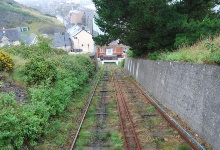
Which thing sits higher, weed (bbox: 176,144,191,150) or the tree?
the tree

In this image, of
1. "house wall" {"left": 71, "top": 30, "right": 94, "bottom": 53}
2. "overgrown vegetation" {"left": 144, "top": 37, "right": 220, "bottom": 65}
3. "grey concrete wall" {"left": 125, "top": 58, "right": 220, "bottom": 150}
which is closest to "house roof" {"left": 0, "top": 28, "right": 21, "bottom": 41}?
"house wall" {"left": 71, "top": 30, "right": 94, "bottom": 53}

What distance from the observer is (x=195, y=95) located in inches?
318

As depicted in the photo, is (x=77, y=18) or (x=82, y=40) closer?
(x=82, y=40)

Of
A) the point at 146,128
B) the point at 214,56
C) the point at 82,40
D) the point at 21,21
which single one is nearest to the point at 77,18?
the point at 21,21

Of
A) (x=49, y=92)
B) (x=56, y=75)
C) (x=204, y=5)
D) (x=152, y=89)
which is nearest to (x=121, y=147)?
(x=49, y=92)

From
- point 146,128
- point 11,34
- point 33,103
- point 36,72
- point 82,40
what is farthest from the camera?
point 11,34

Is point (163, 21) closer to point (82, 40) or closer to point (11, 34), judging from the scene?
point (82, 40)

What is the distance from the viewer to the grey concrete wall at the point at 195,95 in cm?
672

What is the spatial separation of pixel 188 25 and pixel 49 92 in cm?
828

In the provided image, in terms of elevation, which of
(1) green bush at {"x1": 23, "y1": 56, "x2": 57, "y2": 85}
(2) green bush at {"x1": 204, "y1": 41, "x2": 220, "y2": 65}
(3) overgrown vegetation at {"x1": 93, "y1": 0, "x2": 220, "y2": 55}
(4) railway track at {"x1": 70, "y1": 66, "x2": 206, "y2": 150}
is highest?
(3) overgrown vegetation at {"x1": 93, "y1": 0, "x2": 220, "y2": 55}

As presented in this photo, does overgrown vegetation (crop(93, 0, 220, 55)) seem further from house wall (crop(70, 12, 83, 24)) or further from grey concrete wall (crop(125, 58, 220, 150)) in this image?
house wall (crop(70, 12, 83, 24))

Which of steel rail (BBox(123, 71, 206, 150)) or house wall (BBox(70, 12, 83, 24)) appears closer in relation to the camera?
steel rail (BBox(123, 71, 206, 150))

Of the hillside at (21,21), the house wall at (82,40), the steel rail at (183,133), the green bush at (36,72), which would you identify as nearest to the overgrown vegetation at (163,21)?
the steel rail at (183,133)

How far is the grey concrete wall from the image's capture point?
6.72 metres
